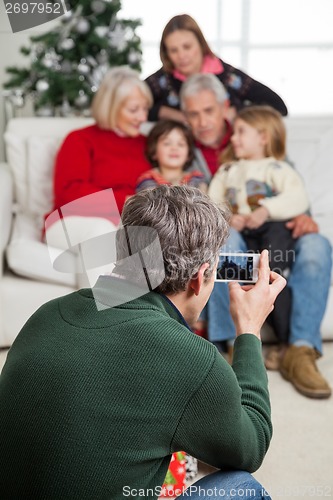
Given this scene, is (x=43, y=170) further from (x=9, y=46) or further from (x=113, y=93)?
(x=9, y=46)

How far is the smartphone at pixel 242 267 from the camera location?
3.88 ft

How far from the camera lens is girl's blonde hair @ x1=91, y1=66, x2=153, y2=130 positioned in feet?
8.29

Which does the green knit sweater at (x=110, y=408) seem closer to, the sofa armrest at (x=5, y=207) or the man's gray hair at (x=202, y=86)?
the sofa armrest at (x=5, y=207)

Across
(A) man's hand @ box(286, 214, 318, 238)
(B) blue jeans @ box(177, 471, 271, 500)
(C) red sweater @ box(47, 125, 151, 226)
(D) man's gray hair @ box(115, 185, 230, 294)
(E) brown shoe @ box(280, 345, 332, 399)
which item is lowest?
(E) brown shoe @ box(280, 345, 332, 399)

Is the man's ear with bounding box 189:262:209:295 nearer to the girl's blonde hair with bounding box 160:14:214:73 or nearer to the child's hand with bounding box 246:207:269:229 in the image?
the child's hand with bounding box 246:207:269:229

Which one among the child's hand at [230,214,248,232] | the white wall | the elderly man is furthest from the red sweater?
the white wall

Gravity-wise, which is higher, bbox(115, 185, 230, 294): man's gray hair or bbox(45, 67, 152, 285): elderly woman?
bbox(115, 185, 230, 294): man's gray hair

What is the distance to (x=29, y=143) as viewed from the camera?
2645mm

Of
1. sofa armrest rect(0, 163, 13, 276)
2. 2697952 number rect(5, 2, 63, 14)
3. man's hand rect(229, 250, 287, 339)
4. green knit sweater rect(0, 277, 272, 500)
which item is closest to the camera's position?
green knit sweater rect(0, 277, 272, 500)

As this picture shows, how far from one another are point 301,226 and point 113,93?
0.85 meters

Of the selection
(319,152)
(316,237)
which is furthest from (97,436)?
(319,152)

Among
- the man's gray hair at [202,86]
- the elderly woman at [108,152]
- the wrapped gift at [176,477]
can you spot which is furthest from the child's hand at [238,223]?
the wrapped gift at [176,477]

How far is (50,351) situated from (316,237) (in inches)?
61.4

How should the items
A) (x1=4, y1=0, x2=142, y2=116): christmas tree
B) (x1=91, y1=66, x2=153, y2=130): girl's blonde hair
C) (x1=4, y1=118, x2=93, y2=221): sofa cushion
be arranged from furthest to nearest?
(x1=4, y1=0, x2=142, y2=116): christmas tree, (x1=4, y1=118, x2=93, y2=221): sofa cushion, (x1=91, y1=66, x2=153, y2=130): girl's blonde hair
